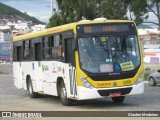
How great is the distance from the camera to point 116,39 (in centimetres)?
1755

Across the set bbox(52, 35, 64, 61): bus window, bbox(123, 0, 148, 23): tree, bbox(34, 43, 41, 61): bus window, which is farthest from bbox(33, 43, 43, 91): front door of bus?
bbox(123, 0, 148, 23): tree

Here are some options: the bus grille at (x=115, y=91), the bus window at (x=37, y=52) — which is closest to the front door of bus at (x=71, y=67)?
the bus grille at (x=115, y=91)

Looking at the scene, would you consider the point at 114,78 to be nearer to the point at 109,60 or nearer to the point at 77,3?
the point at 109,60

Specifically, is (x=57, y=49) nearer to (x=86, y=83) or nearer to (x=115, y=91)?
(x=86, y=83)

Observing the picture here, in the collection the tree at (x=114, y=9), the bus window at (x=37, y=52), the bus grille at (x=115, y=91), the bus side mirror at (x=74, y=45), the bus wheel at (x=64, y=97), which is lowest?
the bus wheel at (x=64, y=97)

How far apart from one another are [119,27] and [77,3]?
21699 millimetres

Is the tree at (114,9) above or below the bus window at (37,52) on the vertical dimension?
above

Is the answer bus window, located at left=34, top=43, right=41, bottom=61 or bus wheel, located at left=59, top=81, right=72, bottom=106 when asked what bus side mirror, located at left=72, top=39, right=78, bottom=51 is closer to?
bus wheel, located at left=59, top=81, right=72, bottom=106

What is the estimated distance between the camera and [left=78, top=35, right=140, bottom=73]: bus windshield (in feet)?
55.9

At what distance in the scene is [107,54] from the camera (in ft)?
56.4

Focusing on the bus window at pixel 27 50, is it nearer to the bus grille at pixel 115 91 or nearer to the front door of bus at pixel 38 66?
the front door of bus at pixel 38 66

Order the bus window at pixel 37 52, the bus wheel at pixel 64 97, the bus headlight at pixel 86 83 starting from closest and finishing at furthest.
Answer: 1. the bus headlight at pixel 86 83
2. the bus wheel at pixel 64 97
3. the bus window at pixel 37 52

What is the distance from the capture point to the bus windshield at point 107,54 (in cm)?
1703

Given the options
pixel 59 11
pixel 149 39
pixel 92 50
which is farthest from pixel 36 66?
pixel 149 39
